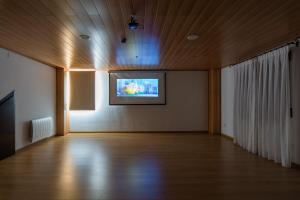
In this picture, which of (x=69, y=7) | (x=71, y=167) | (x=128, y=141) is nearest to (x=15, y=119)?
(x=71, y=167)

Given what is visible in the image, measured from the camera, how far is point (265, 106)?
525 cm

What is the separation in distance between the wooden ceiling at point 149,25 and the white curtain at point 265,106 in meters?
0.44

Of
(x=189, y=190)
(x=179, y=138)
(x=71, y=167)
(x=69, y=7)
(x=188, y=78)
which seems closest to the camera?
(x=69, y=7)

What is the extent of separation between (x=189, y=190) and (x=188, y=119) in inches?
229

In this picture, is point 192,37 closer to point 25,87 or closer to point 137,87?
point 25,87

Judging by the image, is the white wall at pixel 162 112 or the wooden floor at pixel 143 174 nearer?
the wooden floor at pixel 143 174

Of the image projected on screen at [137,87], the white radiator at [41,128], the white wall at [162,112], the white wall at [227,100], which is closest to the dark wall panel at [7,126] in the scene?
the white radiator at [41,128]

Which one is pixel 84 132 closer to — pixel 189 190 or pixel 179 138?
pixel 179 138

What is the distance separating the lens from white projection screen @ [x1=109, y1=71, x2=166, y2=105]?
356 inches

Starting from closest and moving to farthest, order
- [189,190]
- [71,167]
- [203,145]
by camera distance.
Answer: [189,190]
[71,167]
[203,145]

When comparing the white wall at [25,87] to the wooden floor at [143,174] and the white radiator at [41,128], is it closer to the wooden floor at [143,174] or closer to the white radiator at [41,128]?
the white radiator at [41,128]

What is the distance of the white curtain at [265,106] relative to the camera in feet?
15.1

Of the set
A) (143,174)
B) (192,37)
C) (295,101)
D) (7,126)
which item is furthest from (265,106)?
(7,126)

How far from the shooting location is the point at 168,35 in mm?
4027
